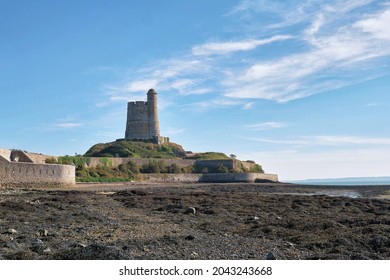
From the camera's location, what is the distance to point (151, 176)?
53.7 m

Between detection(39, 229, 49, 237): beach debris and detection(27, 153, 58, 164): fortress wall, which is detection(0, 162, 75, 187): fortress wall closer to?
detection(27, 153, 58, 164): fortress wall

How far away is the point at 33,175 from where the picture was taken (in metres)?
32.5

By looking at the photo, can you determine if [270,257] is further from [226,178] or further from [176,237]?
[226,178]

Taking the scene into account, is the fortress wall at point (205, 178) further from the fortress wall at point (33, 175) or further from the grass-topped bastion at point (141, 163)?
the fortress wall at point (33, 175)


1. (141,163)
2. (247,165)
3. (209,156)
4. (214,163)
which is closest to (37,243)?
(141,163)

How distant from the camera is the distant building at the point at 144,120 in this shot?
238ft

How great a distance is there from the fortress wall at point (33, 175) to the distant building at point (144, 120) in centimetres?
3615

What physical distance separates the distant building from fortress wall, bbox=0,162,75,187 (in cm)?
3615

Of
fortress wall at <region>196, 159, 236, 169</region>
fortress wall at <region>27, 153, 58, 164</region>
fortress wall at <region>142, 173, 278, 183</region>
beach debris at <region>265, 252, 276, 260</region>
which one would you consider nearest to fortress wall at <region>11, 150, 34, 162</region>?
fortress wall at <region>27, 153, 58, 164</region>

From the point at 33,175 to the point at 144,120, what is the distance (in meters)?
41.1

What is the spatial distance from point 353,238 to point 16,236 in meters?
7.44

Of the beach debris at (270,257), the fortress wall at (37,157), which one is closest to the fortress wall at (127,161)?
the fortress wall at (37,157)

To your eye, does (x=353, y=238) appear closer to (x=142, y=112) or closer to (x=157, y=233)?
(x=157, y=233)
